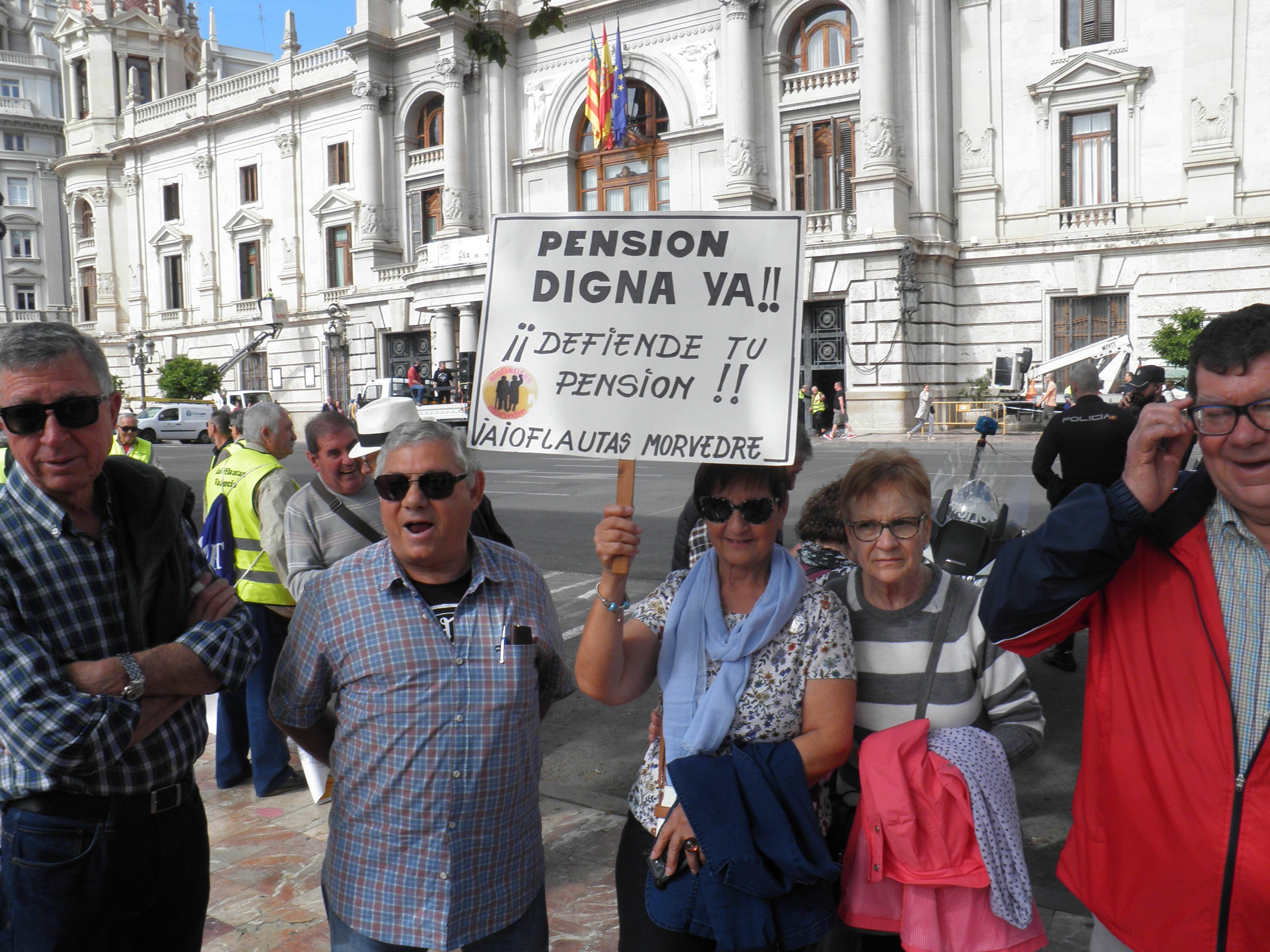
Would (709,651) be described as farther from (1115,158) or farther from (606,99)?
(606,99)

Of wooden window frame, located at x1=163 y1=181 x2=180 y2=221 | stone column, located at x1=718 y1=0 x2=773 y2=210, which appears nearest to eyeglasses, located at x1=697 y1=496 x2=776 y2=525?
stone column, located at x1=718 y1=0 x2=773 y2=210

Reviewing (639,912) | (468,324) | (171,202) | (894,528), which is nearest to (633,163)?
(468,324)

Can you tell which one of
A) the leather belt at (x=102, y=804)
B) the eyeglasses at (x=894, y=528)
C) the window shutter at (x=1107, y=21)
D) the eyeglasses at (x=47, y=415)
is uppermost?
the window shutter at (x=1107, y=21)

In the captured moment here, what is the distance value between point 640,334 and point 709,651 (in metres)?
0.84

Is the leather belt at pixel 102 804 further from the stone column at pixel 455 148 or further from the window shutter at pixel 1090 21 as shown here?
the stone column at pixel 455 148

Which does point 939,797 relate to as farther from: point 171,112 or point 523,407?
point 171,112

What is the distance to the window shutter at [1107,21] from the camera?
25344mm

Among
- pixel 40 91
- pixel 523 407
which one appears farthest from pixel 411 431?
pixel 40 91

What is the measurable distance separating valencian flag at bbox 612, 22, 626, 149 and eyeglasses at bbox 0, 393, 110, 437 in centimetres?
2783

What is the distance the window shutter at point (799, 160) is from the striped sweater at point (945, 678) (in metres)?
27.8

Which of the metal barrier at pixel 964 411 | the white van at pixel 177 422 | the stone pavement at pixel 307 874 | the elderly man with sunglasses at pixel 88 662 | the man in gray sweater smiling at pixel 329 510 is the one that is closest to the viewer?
the elderly man with sunglasses at pixel 88 662

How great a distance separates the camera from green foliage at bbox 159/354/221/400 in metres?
41.4

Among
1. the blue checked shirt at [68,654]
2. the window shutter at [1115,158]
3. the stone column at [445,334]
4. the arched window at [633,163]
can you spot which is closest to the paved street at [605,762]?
the blue checked shirt at [68,654]

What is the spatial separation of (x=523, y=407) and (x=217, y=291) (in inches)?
1775
